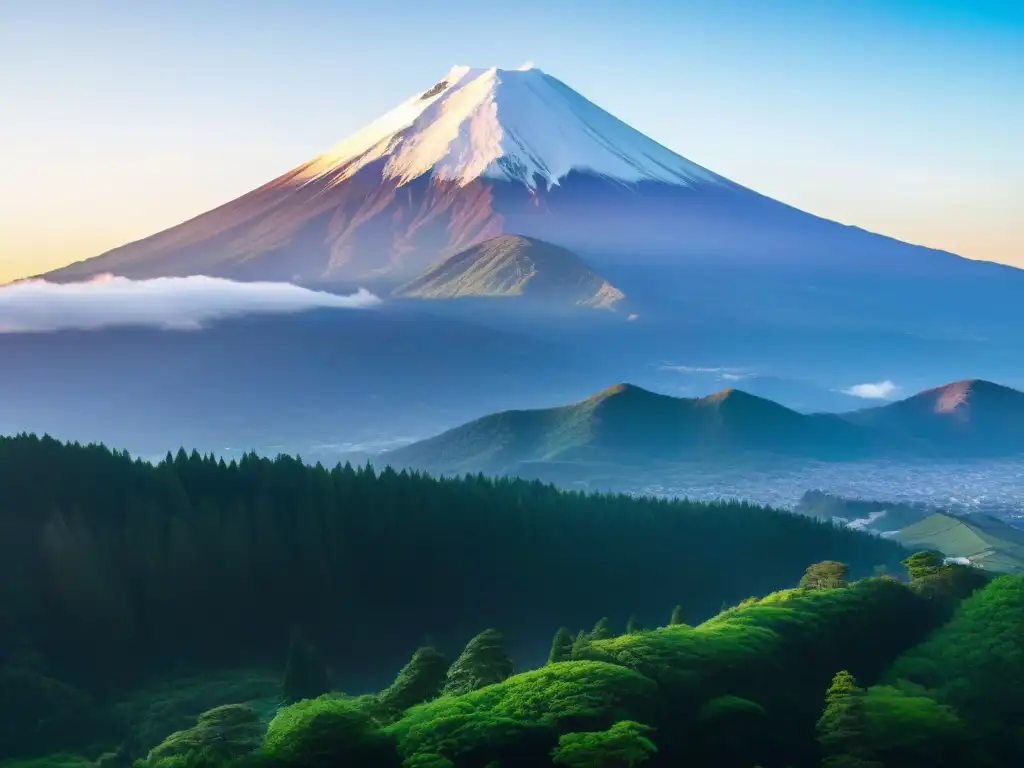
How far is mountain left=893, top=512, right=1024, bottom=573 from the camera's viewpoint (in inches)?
4387

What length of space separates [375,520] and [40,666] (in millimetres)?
27594

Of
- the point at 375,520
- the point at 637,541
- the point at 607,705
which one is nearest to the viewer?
the point at 607,705

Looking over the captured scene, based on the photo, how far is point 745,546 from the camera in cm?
10600

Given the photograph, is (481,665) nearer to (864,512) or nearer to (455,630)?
(455,630)

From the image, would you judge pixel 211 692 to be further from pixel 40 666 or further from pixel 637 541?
pixel 637 541

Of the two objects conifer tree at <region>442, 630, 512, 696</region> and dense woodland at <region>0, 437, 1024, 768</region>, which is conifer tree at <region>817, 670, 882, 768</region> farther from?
conifer tree at <region>442, 630, 512, 696</region>

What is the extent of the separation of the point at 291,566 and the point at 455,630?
37.3 ft

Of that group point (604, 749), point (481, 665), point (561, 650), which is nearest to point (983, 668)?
point (561, 650)

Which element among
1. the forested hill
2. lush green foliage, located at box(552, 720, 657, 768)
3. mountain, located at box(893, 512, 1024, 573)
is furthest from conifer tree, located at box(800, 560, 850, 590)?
mountain, located at box(893, 512, 1024, 573)

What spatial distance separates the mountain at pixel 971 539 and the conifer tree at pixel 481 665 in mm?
69272

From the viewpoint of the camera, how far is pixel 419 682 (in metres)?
48.4

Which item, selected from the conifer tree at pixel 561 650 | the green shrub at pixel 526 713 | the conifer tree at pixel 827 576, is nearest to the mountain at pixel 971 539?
the conifer tree at pixel 827 576

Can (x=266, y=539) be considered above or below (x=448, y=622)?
above

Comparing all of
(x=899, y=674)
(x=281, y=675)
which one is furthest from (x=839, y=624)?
(x=281, y=675)
